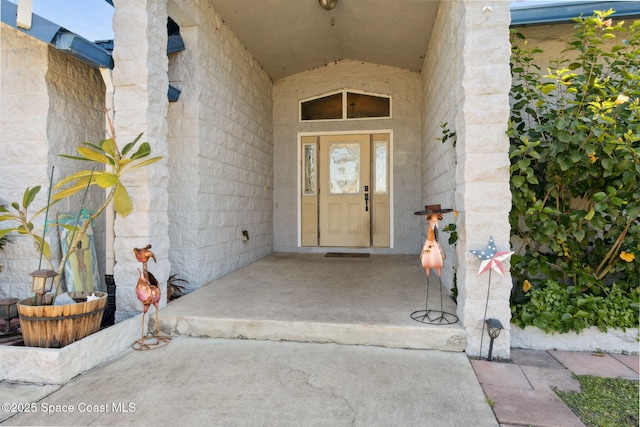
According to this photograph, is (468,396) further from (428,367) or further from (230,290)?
(230,290)

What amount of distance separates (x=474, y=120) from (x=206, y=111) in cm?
259

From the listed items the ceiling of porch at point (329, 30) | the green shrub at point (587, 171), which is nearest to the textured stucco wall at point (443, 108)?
the ceiling of porch at point (329, 30)

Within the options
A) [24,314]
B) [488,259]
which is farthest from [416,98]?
[24,314]

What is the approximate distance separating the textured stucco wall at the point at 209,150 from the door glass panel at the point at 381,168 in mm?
2023

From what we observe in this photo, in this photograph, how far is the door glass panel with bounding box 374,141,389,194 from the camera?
224 inches

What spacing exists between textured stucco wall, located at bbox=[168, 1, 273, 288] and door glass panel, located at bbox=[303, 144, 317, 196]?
46.6 inches

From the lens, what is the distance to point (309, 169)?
5.89 m

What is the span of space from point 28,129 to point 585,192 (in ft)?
14.9

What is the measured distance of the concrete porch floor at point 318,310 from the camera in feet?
7.63

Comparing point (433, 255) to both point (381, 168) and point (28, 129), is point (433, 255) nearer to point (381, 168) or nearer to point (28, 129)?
point (381, 168)

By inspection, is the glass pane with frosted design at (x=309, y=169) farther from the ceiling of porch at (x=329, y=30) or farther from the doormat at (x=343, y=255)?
the ceiling of porch at (x=329, y=30)

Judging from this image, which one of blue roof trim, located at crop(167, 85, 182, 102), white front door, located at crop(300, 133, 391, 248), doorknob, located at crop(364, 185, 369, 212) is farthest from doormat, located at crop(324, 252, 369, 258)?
blue roof trim, located at crop(167, 85, 182, 102)

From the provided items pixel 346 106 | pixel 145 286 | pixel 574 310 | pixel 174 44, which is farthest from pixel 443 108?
pixel 145 286

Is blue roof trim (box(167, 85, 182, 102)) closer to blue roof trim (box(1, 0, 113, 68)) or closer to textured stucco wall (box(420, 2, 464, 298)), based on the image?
blue roof trim (box(1, 0, 113, 68))
